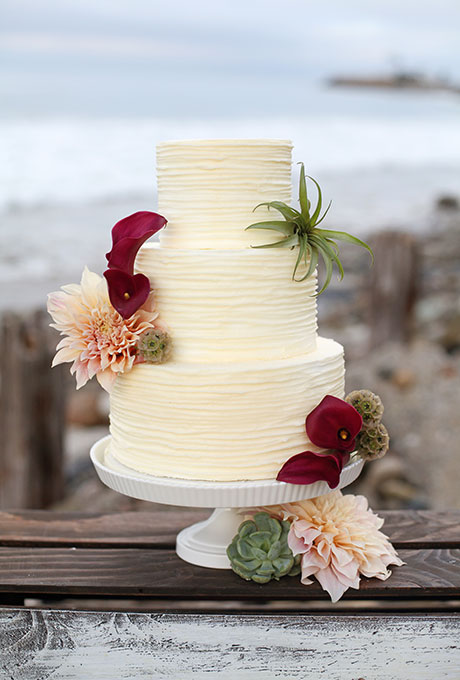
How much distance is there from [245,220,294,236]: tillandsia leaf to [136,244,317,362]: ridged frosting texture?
50mm

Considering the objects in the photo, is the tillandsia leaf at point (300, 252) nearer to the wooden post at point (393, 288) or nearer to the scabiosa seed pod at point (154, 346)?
the scabiosa seed pod at point (154, 346)

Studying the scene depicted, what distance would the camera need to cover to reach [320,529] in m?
1.81

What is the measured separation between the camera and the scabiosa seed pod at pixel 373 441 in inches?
72.6

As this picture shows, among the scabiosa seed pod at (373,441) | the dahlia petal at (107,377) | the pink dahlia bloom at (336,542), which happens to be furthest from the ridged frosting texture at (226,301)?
the pink dahlia bloom at (336,542)

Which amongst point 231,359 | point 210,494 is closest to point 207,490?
point 210,494

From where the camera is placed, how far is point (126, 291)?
1.75 m

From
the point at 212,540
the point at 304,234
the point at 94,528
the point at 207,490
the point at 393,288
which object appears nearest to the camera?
the point at 207,490

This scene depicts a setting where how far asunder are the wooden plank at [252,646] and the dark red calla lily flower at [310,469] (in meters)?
0.31

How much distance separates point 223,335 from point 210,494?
1.17ft

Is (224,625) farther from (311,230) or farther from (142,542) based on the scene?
(311,230)

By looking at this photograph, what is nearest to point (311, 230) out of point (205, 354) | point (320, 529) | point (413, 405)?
point (205, 354)

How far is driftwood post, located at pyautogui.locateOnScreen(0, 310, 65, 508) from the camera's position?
148 inches

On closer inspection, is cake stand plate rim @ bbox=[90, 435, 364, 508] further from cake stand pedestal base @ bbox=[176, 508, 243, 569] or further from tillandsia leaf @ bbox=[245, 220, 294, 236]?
tillandsia leaf @ bbox=[245, 220, 294, 236]

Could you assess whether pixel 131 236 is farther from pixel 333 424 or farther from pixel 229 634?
pixel 229 634
